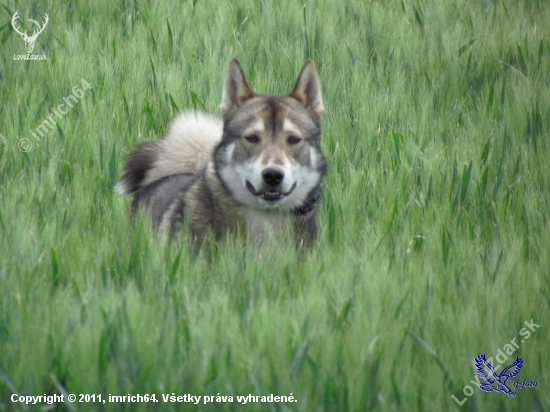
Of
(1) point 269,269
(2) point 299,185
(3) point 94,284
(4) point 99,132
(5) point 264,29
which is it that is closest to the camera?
(3) point 94,284

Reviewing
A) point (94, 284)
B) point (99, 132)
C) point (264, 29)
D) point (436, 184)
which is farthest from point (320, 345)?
point (264, 29)

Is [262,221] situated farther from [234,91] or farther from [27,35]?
[27,35]

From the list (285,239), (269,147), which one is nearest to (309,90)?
(269,147)

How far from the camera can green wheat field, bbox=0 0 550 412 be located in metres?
3.19

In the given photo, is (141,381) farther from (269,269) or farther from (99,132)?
(99,132)

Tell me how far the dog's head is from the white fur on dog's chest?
0.18ft

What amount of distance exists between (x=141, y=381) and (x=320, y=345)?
0.83 m

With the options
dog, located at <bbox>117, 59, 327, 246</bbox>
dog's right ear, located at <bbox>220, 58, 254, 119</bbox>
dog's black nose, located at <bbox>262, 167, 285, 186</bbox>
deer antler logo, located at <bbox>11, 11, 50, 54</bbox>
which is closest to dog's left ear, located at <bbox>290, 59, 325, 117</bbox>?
dog, located at <bbox>117, 59, 327, 246</bbox>

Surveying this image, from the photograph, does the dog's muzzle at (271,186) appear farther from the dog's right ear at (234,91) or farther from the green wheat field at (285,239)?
the dog's right ear at (234,91)

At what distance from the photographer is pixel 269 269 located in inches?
169

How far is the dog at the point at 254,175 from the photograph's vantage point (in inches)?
201

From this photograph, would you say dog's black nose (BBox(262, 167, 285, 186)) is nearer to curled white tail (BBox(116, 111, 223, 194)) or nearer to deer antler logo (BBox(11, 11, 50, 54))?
curled white tail (BBox(116, 111, 223, 194))

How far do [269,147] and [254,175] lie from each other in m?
0.29

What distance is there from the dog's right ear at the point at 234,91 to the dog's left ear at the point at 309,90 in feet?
1.18
